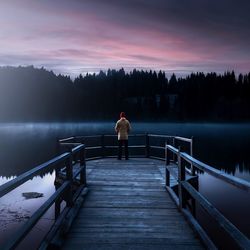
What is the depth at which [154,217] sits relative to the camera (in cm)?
701

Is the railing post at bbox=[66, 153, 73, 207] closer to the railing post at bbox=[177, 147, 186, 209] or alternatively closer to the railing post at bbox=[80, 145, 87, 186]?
the railing post at bbox=[177, 147, 186, 209]

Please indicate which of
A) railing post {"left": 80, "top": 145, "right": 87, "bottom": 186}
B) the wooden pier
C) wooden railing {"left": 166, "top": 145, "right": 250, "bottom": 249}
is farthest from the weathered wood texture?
railing post {"left": 80, "top": 145, "right": 87, "bottom": 186}

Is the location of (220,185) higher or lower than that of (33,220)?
lower

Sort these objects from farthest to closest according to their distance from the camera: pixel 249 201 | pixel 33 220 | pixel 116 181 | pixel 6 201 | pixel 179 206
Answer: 1. pixel 249 201
2. pixel 6 201
3. pixel 116 181
4. pixel 179 206
5. pixel 33 220

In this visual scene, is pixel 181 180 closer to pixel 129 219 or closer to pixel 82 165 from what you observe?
pixel 129 219

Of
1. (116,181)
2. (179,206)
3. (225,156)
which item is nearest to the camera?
(179,206)

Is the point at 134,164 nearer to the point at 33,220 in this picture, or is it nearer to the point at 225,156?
the point at 33,220

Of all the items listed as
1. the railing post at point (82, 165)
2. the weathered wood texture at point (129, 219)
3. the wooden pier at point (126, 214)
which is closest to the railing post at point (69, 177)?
the wooden pier at point (126, 214)

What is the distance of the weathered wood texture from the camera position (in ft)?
18.2

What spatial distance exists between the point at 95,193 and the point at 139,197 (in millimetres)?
1255

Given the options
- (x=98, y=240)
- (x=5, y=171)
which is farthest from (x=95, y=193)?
(x=5, y=171)

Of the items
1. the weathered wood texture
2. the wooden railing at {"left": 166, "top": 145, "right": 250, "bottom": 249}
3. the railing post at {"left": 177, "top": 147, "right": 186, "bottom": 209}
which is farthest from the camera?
the railing post at {"left": 177, "top": 147, "right": 186, "bottom": 209}

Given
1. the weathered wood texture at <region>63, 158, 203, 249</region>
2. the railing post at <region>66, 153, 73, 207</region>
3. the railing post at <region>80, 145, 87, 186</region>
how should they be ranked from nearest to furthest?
1. the weathered wood texture at <region>63, 158, 203, 249</region>
2. the railing post at <region>66, 153, 73, 207</region>
3. the railing post at <region>80, 145, 87, 186</region>

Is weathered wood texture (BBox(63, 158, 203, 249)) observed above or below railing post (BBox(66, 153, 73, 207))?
below
